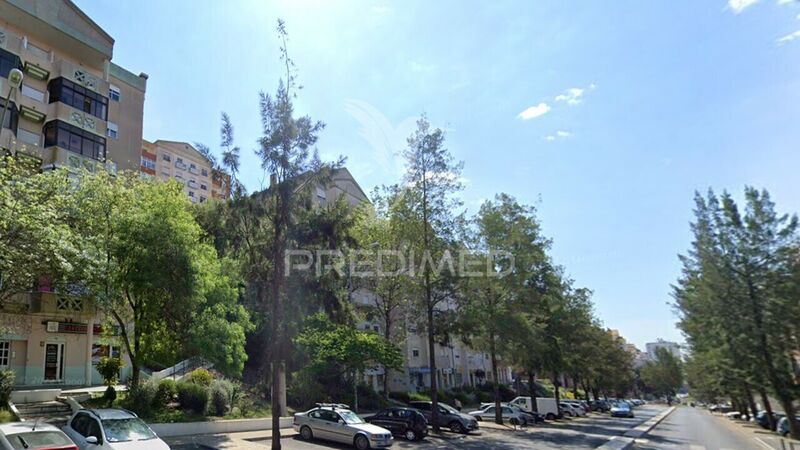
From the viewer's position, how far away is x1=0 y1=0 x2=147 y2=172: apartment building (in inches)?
1102

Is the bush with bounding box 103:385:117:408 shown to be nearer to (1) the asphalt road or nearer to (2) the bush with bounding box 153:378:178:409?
(2) the bush with bounding box 153:378:178:409

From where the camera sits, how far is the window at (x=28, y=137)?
28141 mm

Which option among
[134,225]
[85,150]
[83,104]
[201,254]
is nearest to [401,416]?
[201,254]

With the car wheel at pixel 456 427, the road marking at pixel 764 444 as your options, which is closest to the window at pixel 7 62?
the car wheel at pixel 456 427

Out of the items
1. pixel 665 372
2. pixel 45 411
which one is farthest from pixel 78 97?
pixel 665 372

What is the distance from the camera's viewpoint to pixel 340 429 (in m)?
18.0

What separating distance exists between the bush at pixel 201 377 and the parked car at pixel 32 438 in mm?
11409

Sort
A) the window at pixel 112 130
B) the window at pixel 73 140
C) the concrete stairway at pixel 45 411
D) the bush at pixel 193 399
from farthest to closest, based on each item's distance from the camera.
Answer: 1. the window at pixel 112 130
2. the window at pixel 73 140
3. the bush at pixel 193 399
4. the concrete stairway at pixel 45 411

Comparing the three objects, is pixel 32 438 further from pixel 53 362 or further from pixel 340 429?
pixel 53 362

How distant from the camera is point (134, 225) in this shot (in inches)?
726

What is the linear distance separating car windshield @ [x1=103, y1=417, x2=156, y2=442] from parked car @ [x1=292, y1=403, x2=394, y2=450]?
750 cm

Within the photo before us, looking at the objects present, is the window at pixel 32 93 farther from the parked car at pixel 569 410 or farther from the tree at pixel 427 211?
the parked car at pixel 569 410

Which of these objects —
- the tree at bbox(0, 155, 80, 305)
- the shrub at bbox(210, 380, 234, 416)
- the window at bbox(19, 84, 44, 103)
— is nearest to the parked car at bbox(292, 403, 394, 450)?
the shrub at bbox(210, 380, 234, 416)

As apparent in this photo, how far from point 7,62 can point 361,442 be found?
2863cm
